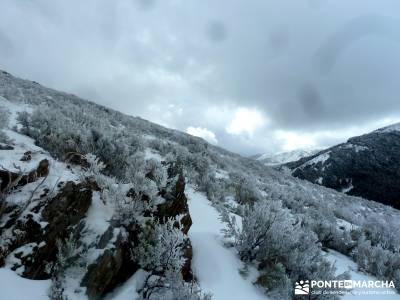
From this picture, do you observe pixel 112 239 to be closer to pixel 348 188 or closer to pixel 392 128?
pixel 348 188

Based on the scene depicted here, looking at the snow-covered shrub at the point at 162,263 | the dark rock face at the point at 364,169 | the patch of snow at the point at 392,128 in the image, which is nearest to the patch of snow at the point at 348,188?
the dark rock face at the point at 364,169

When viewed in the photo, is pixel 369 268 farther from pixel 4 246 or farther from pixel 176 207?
pixel 4 246

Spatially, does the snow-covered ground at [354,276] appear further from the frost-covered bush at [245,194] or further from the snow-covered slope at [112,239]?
the frost-covered bush at [245,194]

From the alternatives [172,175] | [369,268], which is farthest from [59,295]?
[369,268]

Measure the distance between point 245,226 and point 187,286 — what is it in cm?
177

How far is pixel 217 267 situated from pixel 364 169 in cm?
5875

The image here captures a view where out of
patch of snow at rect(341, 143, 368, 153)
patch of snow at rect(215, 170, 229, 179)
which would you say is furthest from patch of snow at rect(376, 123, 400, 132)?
patch of snow at rect(215, 170, 229, 179)

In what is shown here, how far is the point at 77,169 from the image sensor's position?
5641 mm

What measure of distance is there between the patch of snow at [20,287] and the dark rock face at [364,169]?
50.5 metres

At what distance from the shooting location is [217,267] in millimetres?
5172

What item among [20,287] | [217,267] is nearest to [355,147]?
[217,267]

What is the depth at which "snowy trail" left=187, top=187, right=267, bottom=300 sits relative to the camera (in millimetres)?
4789

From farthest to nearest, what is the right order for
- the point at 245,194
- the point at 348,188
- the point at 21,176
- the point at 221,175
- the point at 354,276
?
1. the point at 348,188
2. the point at 221,175
3. the point at 245,194
4. the point at 354,276
5. the point at 21,176

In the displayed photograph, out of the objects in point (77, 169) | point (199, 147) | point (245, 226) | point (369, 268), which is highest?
point (199, 147)
